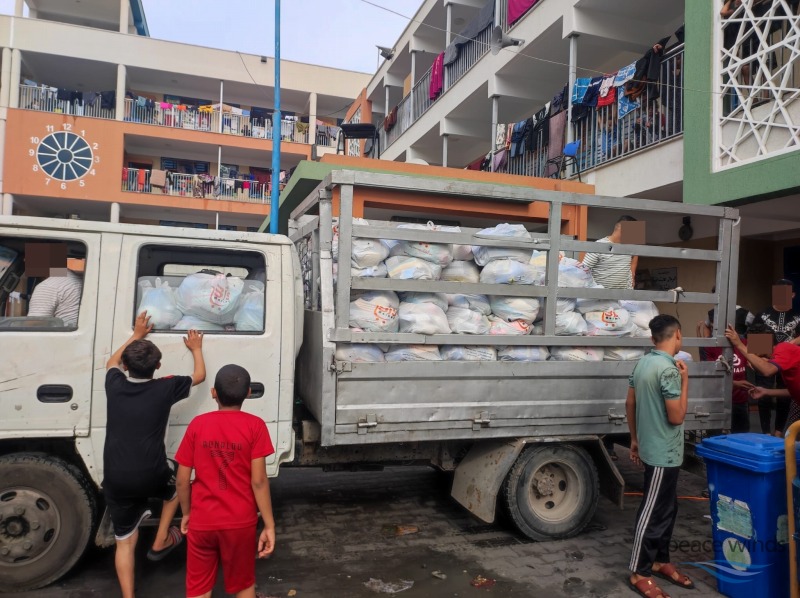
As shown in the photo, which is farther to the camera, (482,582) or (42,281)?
(482,582)

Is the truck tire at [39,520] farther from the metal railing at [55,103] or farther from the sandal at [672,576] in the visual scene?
the metal railing at [55,103]

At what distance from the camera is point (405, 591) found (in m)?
3.43

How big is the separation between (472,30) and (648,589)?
13517mm

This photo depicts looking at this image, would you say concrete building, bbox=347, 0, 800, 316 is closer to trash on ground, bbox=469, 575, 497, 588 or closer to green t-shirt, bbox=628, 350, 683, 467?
green t-shirt, bbox=628, 350, 683, 467


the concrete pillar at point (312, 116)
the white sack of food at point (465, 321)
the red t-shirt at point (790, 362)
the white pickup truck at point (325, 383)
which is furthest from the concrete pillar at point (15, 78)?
the red t-shirt at point (790, 362)

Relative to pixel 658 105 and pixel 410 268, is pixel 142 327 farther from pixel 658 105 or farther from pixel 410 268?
pixel 658 105

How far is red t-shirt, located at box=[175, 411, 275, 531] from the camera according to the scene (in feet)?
8.38

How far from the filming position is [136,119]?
2231 cm

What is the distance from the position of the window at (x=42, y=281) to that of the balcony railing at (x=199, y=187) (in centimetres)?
2034

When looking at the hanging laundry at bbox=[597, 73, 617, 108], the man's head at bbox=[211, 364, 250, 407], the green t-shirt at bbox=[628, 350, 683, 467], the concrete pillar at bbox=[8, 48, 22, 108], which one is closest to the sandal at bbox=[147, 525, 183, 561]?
the man's head at bbox=[211, 364, 250, 407]

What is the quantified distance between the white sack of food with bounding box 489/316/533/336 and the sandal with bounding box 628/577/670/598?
1735 mm

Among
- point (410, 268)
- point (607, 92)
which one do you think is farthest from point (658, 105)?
point (410, 268)

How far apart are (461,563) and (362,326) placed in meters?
1.78

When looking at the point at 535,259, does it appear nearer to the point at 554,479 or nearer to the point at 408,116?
the point at 554,479
